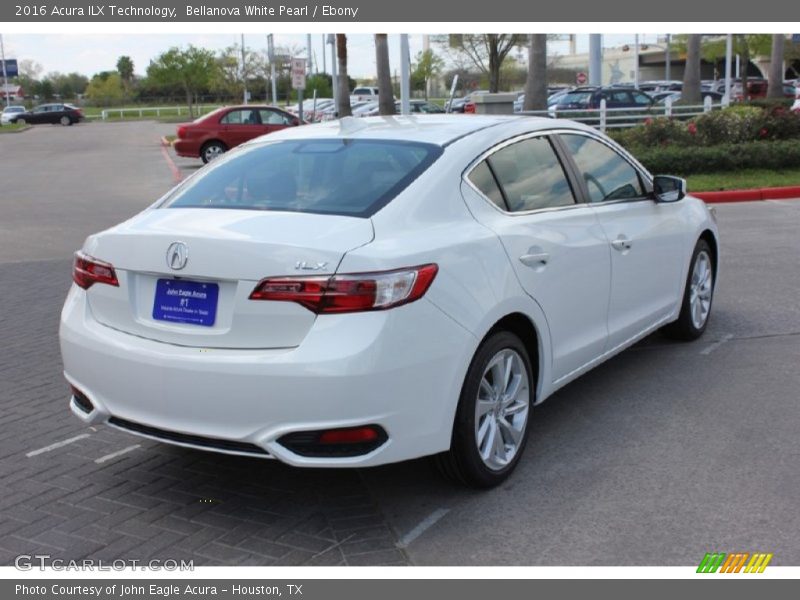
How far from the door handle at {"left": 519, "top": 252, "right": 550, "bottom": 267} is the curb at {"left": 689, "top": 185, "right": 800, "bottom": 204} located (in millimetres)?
11537

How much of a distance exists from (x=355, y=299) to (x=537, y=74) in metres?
23.5

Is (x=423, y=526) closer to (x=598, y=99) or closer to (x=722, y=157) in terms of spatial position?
(x=722, y=157)

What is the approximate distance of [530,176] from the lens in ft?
16.4

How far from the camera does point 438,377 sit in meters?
3.90

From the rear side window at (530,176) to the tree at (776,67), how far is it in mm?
30143

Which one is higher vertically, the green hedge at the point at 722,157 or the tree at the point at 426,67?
the tree at the point at 426,67

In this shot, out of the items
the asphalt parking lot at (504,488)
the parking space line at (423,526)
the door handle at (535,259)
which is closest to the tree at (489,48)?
the asphalt parking lot at (504,488)

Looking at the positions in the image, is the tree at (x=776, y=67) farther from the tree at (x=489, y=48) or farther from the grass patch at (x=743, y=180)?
the tree at (x=489, y=48)

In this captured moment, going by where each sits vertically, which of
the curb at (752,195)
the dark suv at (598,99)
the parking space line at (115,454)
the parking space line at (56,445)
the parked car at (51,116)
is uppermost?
the parked car at (51,116)

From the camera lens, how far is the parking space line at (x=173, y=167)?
75.0ft

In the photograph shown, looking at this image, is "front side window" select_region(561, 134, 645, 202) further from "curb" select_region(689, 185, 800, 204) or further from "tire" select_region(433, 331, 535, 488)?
"curb" select_region(689, 185, 800, 204)

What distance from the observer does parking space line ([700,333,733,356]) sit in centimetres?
661

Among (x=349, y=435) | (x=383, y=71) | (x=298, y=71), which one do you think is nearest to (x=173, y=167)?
(x=298, y=71)

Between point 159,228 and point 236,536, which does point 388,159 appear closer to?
point 159,228
